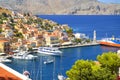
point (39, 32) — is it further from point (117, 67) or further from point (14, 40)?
point (117, 67)

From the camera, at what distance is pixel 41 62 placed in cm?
4156

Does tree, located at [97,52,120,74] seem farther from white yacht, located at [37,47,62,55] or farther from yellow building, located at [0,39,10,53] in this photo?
white yacht, located at [37,47,62,55]

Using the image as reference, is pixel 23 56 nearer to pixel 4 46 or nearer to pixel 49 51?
pixel 4 46

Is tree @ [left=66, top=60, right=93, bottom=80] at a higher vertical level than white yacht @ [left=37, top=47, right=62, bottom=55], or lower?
higher

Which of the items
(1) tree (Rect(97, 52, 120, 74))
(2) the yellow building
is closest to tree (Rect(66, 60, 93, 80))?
(1) tree (Rect(97, 52, 120, 74))

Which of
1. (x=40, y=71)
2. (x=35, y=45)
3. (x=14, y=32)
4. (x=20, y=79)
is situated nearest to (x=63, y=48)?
(x=35, y=45)

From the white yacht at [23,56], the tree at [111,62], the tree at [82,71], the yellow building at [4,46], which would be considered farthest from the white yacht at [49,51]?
the tree at [82,71]

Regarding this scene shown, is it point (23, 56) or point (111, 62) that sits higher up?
point (111, 62)

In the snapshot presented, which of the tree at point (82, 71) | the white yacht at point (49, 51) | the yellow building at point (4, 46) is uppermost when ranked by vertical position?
the tree at point (82, 71)

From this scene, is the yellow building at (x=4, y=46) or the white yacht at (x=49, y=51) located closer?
the yellow building at (x=4, y=46)

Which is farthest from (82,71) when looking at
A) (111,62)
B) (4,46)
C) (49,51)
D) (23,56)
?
(49,51)

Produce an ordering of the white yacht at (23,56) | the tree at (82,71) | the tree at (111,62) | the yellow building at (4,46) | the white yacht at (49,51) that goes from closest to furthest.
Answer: the tree at (82,71)
the tree at (111,62)
the white yacht at (23,56)
the yellow building at (4,46)
the white yacht at (49,51)

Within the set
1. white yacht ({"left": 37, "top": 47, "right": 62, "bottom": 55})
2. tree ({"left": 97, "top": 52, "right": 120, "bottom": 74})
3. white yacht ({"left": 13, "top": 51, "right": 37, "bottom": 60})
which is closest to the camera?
tree ({"left": 97, "top": 52, "right": 120, "bottom": 74})

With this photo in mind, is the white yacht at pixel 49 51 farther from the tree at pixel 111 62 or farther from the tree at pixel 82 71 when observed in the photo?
the tree at pixel 82 71
